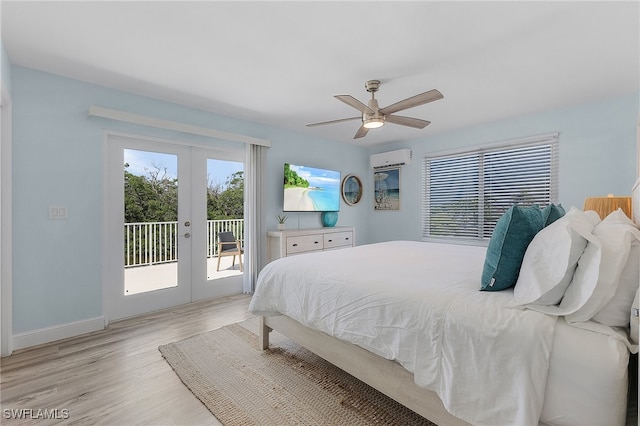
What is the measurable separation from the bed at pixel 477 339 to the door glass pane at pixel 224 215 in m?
2.25

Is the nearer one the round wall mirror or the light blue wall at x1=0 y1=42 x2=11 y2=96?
the light blue wall at x1=0 y1=42 x2=11 y2=96

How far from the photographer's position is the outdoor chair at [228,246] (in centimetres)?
384

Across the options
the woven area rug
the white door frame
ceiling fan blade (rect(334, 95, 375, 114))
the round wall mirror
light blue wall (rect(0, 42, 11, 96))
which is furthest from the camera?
the round wall mirror

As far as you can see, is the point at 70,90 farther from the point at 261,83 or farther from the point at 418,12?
the point at 418,12

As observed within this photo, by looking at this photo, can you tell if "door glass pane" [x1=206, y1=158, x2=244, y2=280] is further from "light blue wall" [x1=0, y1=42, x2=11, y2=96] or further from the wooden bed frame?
the wooden bed frame

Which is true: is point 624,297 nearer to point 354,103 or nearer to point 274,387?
point 274,387

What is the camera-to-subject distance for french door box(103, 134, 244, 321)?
3.00 meters

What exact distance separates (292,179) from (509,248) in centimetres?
336

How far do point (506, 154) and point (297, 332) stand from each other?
3.76 metres

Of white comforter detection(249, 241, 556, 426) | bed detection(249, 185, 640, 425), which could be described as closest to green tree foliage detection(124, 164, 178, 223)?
white comforter detection(249, 241, 556, 426)

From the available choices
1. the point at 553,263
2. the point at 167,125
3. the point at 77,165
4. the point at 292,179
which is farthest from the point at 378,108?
the point at 77,165

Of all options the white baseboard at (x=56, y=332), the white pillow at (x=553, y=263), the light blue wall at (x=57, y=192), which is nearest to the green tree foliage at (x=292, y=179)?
the light blue wall at (x=57, y=192)

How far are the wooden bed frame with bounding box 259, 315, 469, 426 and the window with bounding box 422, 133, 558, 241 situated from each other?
3.34 m

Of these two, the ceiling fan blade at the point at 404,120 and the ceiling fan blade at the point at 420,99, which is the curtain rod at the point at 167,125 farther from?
the ceiling fan blade at the point at 420,99
